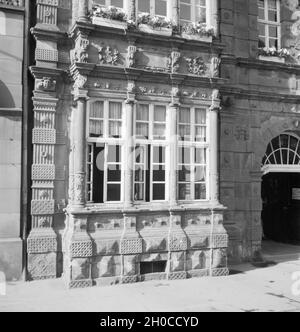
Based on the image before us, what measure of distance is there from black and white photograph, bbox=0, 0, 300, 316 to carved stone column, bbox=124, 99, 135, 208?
0.02m

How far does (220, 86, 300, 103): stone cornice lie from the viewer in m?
11.1

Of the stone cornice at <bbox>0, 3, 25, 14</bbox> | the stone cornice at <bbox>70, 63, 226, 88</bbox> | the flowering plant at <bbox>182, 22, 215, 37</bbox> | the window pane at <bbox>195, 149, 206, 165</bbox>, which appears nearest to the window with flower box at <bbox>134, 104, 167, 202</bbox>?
the stone cornice at <bbox>70, 63, 226, 88</bbox>

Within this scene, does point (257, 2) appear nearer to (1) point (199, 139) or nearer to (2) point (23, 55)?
(1) point (199, 139)

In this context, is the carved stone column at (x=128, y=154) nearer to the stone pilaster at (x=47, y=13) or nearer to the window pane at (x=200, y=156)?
the window pane at (x=200, y=156)

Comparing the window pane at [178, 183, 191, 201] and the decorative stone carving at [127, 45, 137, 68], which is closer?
the decorative stone carving at [127, 45, 137, 68]

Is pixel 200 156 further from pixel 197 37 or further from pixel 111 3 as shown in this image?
pixel 111 3

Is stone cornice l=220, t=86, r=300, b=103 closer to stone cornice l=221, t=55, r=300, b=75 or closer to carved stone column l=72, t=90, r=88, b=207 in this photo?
stone cornice l=221, t=55, r=300, b=75

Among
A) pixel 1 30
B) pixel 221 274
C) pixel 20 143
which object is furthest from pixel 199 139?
pixel 1 30

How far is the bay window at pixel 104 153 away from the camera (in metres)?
9.26

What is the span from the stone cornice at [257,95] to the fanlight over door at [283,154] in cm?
111

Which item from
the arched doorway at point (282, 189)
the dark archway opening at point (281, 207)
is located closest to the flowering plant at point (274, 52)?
the arched doorway at point (282, 189)

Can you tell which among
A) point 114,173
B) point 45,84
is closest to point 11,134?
point 45,84
